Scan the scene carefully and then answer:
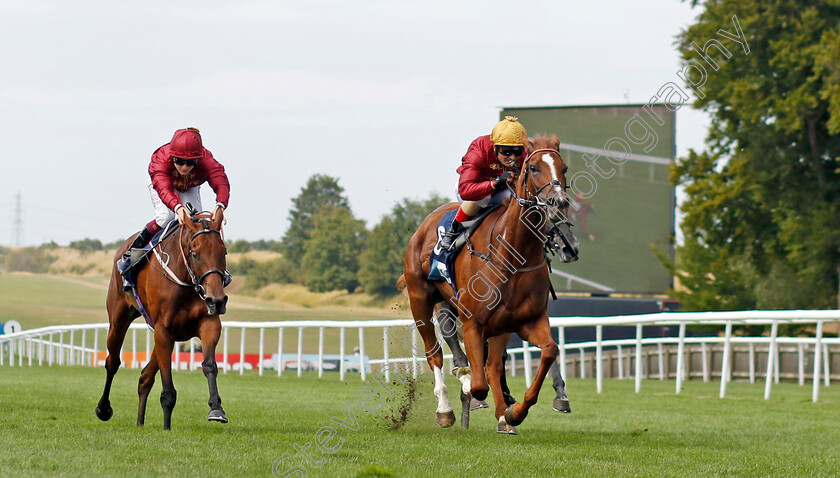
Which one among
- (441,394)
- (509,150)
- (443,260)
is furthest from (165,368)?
(509,150)

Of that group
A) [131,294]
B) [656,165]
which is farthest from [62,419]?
[656,165]

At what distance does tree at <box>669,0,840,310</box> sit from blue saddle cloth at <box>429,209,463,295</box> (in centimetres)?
1656

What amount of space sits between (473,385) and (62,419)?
3160 millimetres

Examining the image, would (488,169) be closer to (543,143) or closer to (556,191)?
(543,143)

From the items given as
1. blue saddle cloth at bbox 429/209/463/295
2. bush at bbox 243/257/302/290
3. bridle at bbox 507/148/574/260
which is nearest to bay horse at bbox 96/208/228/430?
blue saddle cloth at bbox 429/209/463/295

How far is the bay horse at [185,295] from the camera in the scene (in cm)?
745

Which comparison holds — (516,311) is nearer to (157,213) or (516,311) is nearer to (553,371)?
(553,371)

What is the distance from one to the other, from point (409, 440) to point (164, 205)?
268 centimetres

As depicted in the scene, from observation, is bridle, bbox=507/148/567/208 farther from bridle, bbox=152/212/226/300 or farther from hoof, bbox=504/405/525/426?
bridle, bbox=152/212/226/300

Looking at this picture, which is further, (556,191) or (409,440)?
(409,440)

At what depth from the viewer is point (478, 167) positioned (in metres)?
7.69

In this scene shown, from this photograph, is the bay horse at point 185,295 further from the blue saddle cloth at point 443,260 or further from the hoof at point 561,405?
the hoof at point 561,405

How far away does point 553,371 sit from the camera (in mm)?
8062

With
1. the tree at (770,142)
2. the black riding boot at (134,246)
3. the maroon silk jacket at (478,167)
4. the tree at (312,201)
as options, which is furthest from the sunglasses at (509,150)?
the tree at (312,201)
